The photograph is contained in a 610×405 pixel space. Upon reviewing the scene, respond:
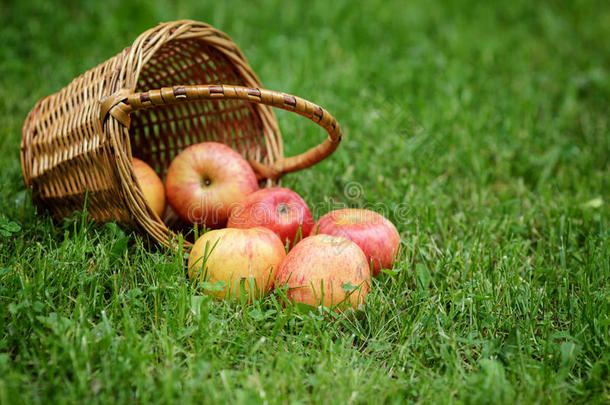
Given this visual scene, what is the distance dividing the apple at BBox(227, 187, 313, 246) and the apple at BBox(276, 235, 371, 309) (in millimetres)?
258

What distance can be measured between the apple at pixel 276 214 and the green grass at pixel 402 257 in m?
0.31

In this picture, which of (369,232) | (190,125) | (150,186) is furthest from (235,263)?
(190,125)

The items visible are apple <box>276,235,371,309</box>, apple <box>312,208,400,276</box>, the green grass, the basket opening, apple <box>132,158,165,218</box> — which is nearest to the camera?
the green grass

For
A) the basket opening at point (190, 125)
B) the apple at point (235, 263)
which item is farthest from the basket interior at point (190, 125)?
the apple at point (235, 263)

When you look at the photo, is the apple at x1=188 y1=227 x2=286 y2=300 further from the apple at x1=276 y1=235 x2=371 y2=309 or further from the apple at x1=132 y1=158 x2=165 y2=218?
the apple at x1=132 y1=158 x2=165 y2=218

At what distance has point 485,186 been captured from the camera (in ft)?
9.28

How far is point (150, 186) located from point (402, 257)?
3.63 ft

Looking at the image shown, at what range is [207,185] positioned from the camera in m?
2.25

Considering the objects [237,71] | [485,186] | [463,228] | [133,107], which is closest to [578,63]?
[485,186]

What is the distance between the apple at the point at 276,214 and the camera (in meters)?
2.00

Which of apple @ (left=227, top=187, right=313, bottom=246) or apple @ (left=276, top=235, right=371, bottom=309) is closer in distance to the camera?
apple @ (left=276, top=235, right=371, bottom=309)

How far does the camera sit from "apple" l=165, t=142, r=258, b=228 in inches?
86.4

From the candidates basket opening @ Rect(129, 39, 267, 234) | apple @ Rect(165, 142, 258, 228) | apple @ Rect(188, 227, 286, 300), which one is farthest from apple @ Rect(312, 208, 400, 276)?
basket opening @ Rect(129, 39, 267, 234)

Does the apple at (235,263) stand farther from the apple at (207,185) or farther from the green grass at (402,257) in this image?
the apple at (207,185)
